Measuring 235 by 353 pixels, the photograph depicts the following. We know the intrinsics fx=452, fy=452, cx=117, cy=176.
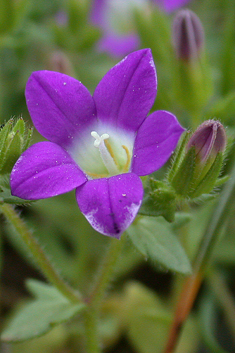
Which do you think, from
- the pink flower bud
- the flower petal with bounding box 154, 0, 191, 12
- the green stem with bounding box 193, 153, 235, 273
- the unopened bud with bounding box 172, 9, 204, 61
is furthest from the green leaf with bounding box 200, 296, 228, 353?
the flower petal with bounding box 154, 0, 191, 12

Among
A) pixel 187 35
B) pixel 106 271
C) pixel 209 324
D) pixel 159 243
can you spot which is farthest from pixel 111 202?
pixel 209 324

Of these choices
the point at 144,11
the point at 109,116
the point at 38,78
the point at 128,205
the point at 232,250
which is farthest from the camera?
the point at 144,11

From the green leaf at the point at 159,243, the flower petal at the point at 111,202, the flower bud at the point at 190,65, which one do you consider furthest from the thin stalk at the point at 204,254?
the flower petal at the point at 111,202

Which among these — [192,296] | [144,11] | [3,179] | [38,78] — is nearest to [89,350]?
[192,296]

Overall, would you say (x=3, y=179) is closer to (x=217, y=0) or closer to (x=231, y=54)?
(x=231, y=54)

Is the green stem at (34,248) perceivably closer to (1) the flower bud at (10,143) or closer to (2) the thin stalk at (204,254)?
(1) the flower bud at (10,143)

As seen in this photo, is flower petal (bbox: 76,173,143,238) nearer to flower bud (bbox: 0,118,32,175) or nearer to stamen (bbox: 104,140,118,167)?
flower bud (bbox: 0,118,32,175)
